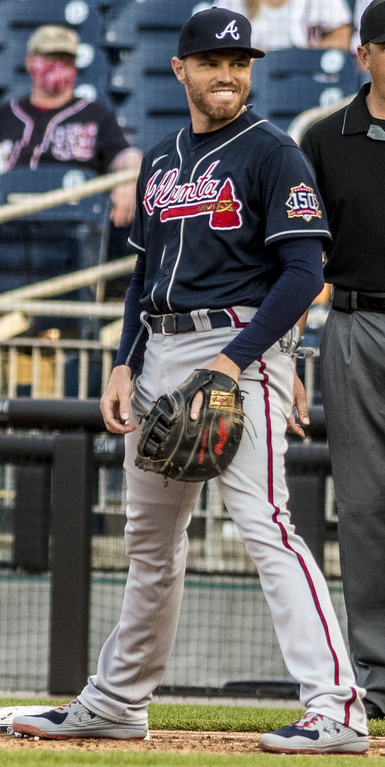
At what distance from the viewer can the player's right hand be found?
1978 millimetres

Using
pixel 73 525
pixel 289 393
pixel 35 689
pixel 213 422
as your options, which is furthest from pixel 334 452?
pixel 35 689

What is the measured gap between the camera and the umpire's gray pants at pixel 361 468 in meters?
2.35

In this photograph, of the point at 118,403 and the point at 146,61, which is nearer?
the point at 118,403

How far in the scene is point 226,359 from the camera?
5.97ft

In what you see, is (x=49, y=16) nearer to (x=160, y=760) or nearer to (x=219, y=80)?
(x=219, y=80)

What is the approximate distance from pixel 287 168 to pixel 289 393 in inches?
15.8

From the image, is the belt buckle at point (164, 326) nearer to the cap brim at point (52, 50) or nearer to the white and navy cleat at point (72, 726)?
the white and navy cleat at point (72, 726)

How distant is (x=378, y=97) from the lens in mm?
2420

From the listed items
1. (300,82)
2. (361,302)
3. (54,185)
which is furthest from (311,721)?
(300,82)

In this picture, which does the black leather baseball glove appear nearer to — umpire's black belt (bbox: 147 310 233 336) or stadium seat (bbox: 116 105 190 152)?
umpire's black belt (bbox: 147 310 233 336)

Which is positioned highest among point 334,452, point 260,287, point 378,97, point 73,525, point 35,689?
point 378,97

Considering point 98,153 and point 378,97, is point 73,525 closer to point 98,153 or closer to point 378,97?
point 378,97

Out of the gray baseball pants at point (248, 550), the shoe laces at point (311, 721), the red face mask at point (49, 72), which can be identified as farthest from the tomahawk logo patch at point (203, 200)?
the red face mask at point (49, 72)

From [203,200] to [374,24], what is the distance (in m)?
0.69
